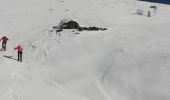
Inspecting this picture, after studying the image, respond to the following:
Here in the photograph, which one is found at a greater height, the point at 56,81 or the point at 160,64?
the point at 160,64

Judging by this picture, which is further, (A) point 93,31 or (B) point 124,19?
(B) point 124,19

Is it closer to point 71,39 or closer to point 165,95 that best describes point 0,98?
point 165,95

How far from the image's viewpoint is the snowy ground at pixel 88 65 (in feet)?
58.8

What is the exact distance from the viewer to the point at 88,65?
21.8 m

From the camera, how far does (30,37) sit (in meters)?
31.1

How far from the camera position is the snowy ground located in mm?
17922

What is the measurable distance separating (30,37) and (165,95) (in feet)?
55.3

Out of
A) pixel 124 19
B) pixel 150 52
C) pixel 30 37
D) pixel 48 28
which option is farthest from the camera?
pixel 124 19

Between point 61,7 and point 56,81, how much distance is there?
1151 inches

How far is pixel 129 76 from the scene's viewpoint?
64.4 feet

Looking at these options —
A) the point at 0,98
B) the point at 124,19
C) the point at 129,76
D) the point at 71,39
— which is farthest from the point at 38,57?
the point at 124,19

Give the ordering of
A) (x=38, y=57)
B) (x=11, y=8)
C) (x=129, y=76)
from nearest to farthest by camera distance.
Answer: (x=129, y=76), (x=38, y=57), (x=11, y=8)

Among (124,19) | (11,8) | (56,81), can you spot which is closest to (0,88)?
(56,81)

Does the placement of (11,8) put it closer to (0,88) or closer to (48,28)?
(48,28)
